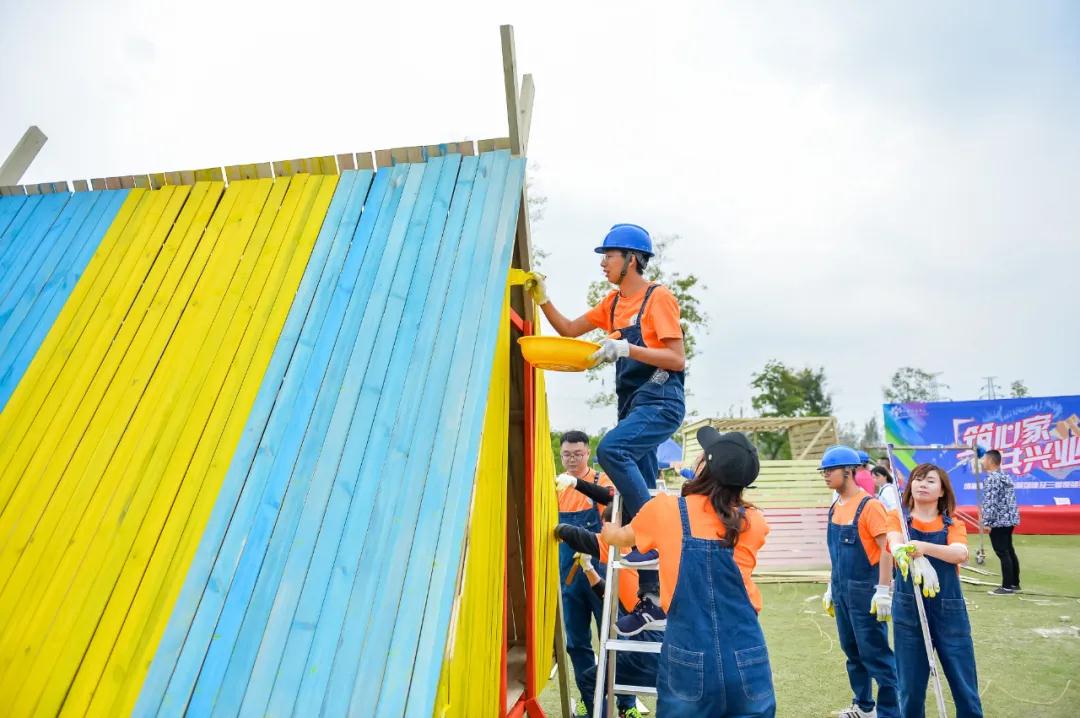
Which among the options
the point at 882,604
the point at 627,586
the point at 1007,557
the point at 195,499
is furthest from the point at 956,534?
the point at 1007,557

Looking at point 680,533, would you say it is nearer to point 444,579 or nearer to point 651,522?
point 651,522

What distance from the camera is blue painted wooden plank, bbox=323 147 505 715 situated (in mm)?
2785

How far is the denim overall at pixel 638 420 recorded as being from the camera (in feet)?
14.1

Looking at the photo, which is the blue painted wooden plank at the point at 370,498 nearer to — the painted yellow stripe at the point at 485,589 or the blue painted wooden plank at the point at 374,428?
the blue painted wooden plank at the point at 374,428

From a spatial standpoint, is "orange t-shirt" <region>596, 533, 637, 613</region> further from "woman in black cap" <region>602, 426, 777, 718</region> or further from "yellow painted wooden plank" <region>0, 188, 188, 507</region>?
"yellow painted wooden plank" <region>0, 188, 188, 507</region>

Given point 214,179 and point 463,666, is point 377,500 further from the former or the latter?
point 214,179

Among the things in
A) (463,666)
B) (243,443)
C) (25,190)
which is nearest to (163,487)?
(243,443)

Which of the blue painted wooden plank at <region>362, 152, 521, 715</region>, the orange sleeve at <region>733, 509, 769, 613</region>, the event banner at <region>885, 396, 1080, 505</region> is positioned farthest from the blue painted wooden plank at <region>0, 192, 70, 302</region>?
the event banner at <region>885, 396, 1080, 505</region>

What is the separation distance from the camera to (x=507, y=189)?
432 cm

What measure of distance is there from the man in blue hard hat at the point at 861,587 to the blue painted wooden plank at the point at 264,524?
4.41m

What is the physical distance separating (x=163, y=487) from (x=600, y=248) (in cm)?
285

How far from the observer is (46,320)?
4570 mm

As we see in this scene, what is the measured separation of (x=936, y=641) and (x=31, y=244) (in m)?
6.96

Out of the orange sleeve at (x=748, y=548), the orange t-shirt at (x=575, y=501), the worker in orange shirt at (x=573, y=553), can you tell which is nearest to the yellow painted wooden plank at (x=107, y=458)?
the worker in orange shirt at (x=573, y=553)
